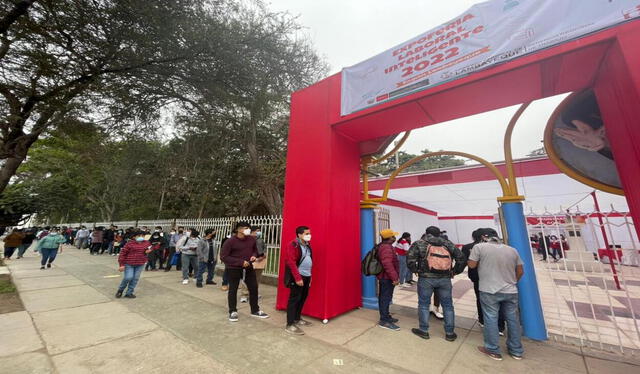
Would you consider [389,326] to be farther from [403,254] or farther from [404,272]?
[404,272]

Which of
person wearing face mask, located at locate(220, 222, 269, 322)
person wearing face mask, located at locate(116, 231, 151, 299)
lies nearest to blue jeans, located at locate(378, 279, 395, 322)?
person wearing face mask, located at locate(220, 222, 269, 322)

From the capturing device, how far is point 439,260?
3789 millimetres

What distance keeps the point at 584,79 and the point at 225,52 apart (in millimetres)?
6638

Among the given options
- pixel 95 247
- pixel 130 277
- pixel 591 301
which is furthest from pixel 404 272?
pixel 95 247

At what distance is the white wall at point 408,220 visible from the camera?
12.2m

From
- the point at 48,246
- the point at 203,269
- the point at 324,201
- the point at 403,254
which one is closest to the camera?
the point at 324,201

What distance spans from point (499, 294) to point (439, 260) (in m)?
0.81

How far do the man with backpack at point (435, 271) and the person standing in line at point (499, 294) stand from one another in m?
0.42

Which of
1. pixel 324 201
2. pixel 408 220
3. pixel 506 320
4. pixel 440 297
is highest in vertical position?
pixel 408 220

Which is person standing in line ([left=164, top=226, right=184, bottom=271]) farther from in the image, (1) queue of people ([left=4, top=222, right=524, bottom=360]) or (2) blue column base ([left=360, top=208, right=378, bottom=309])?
(2) blue column base ([left=360, top=208, right=378, bottom=309])

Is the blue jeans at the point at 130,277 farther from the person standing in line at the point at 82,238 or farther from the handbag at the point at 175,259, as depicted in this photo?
the person standing in line at the point at 82,238

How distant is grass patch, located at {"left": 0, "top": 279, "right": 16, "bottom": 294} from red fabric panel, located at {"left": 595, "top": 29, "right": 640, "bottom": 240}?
11.4 m

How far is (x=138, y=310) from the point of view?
4809mm

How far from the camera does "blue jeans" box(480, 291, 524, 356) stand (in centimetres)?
328
